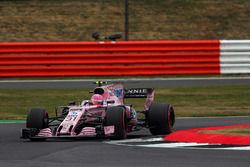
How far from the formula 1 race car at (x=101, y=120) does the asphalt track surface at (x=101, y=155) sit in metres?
0.19

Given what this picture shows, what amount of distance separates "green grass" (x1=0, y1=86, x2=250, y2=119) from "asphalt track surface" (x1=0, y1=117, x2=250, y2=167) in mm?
6430

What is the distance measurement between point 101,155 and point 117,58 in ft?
40.8

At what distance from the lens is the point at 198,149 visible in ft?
44.2

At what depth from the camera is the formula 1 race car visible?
50.1 ft

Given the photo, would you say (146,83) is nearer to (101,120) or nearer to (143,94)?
(143,94)

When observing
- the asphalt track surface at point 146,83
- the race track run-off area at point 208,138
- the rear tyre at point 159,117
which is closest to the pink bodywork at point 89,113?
the rear tyre at point 159,117

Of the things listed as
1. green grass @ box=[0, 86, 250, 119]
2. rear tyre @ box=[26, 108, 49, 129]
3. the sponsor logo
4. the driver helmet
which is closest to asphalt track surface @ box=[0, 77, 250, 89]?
green grass @ box=[0, 86, 250, 119]

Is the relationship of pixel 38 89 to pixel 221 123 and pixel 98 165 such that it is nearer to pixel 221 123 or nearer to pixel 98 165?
pixel 221 123

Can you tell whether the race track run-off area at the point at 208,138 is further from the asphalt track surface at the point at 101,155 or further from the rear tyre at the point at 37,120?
the rear tyre at the point at 37,120

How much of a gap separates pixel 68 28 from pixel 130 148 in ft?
55.0

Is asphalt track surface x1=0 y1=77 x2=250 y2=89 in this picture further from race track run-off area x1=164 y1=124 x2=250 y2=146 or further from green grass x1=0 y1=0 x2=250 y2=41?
race track run-off area x1=164 y1=124 x2=250 y2=146

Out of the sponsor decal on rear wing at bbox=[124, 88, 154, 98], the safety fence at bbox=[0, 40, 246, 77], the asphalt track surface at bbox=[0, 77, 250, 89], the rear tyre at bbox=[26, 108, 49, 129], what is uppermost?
the safety fence at bbox=[0, 40, 246, 77]

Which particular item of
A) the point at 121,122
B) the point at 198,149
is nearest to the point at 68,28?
the point at 121,122

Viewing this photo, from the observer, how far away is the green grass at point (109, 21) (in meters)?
29.7
